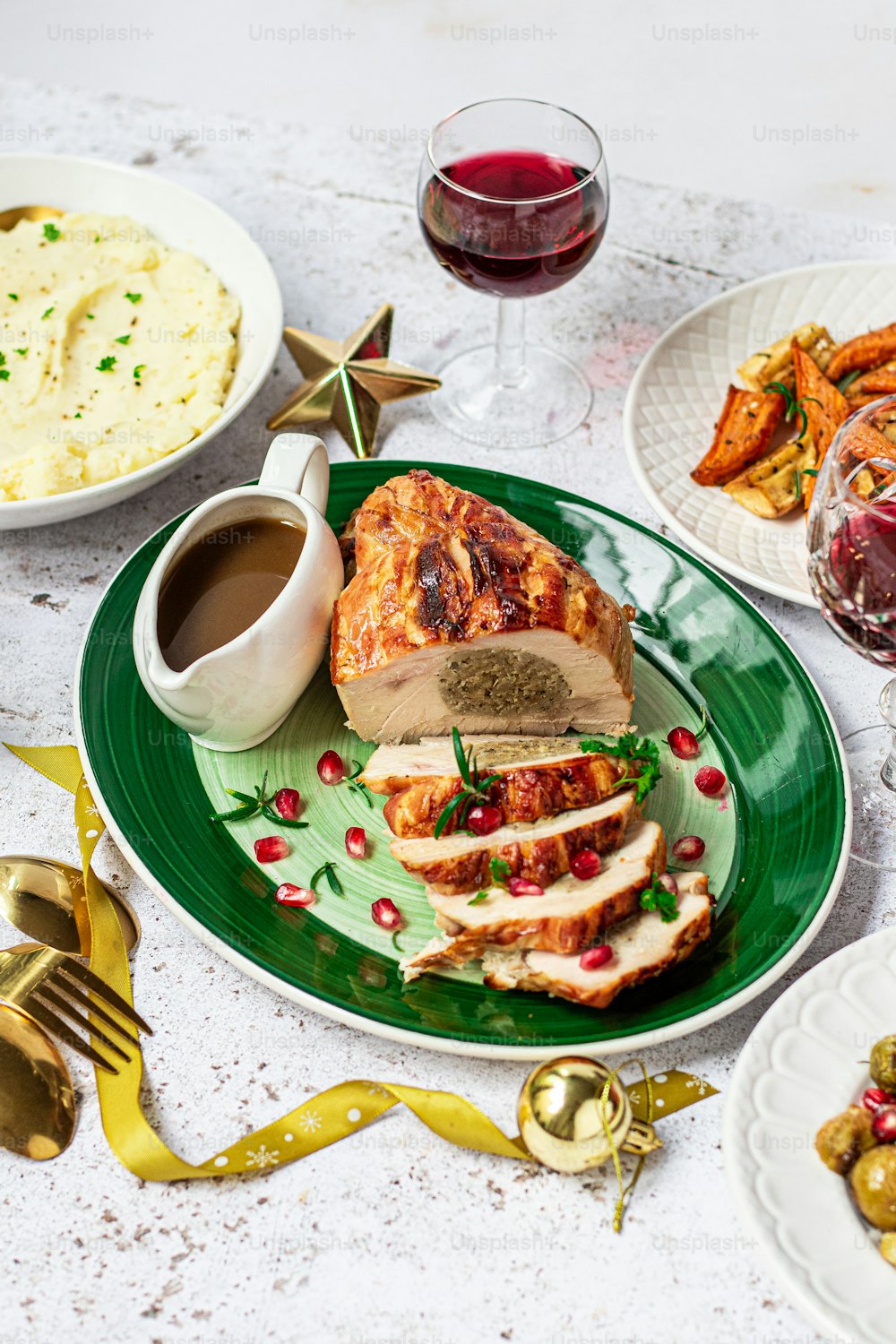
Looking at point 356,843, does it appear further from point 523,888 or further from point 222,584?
point 222,584

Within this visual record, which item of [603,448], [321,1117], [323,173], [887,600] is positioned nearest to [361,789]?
[321,1117]

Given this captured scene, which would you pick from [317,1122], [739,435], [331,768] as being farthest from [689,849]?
[739,435]

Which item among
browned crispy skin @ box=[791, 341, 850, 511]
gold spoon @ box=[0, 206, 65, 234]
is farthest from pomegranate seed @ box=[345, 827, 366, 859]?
gold spoon @ box=[0, 206, 65, 234]

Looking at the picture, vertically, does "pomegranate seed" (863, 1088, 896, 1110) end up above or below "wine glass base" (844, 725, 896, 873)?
above

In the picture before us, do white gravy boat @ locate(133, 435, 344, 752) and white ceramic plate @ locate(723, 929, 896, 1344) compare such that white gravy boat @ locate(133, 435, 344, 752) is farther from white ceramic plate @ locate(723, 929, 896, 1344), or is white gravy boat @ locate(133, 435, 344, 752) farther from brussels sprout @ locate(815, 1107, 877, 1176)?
brussels sprout @ locate(815, 1107, 877, 1176)

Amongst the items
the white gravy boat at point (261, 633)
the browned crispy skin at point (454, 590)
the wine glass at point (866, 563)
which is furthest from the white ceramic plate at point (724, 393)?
the white gravy boat at point (261, 633)

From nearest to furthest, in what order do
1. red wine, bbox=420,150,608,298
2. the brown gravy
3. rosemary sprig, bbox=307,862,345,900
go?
1. rosemary sprig, bbox=307,862,345,900
2. the brown gravy
3. red wine, bbox=420,150,608,298

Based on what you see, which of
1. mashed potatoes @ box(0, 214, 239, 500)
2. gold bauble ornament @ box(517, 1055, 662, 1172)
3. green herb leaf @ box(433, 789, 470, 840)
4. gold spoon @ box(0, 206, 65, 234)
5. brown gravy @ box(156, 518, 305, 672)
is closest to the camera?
gold bauble ornament @ box(517, 1055, 662, 1172)
